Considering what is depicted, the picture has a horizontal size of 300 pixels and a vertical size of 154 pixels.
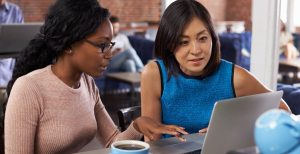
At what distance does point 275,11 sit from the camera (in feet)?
7.50

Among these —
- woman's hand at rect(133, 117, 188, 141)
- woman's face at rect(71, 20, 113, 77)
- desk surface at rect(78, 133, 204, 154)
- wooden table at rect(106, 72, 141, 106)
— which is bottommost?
wooden table at rect(106, 72, 141, 106)

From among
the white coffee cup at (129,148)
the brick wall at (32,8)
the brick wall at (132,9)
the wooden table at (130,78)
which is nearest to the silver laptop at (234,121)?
the white coffee cup at (129,148)

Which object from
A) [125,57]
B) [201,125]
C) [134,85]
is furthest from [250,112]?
[125,57]

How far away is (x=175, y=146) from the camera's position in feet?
3.94

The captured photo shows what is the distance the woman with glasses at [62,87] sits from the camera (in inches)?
52.4

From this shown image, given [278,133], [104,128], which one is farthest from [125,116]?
[278,133]

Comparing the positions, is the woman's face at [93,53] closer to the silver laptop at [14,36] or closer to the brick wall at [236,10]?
the silver laptop at [14,36]

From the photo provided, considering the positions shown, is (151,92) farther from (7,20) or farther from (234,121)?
(7,20)

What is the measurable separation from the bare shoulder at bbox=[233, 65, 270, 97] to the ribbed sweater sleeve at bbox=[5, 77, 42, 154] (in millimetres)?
732

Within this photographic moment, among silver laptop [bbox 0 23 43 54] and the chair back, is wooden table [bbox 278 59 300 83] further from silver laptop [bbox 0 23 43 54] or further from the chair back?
the chair back

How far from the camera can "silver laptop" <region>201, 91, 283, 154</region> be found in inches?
37.6

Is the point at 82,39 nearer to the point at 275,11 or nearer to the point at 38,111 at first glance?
the point at 38,111

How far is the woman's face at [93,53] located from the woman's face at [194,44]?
24 centimetres

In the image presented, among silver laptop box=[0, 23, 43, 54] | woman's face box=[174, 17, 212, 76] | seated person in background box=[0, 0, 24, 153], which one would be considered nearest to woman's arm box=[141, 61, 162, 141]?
woman's face box=[174, 17, 212, 76]
